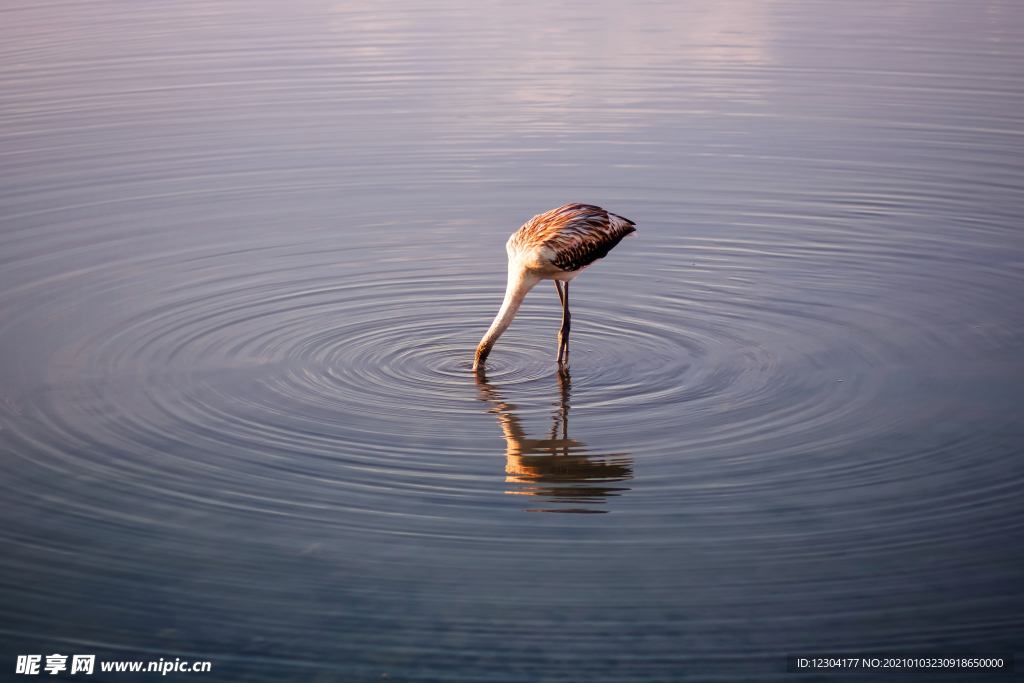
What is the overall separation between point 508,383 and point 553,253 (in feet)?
4.14

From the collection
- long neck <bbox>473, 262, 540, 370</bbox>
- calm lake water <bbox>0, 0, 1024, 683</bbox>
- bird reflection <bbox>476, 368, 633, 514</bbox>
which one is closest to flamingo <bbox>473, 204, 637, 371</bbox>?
long neck <bbox>473, 262, 540, 370</bbox>

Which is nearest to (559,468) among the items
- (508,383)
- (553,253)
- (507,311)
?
(508,383)

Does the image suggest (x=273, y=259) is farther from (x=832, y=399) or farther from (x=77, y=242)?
(x=832, y=399)

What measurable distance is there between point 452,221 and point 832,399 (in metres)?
6.74

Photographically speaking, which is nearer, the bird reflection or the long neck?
the bird reflection

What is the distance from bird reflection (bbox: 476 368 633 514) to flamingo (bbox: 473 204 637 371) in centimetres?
115

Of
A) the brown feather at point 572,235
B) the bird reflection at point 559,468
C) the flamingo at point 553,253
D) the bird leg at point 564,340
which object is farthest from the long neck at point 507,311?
the bird reflection at point 559,468

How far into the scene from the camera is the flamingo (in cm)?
1023

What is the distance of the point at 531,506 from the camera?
7953mm

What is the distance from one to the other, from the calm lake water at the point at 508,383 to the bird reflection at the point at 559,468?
0.04m

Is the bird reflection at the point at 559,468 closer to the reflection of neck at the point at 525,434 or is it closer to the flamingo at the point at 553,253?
the reflection of neck at the point at 525,434

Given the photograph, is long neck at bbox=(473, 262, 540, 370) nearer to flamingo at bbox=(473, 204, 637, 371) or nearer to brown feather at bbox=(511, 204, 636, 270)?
flamingo at bbox=(473, 204, 637, 371)

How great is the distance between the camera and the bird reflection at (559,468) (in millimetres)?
8164

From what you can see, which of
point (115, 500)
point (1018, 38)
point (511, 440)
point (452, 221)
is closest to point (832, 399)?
point (511, 440)
